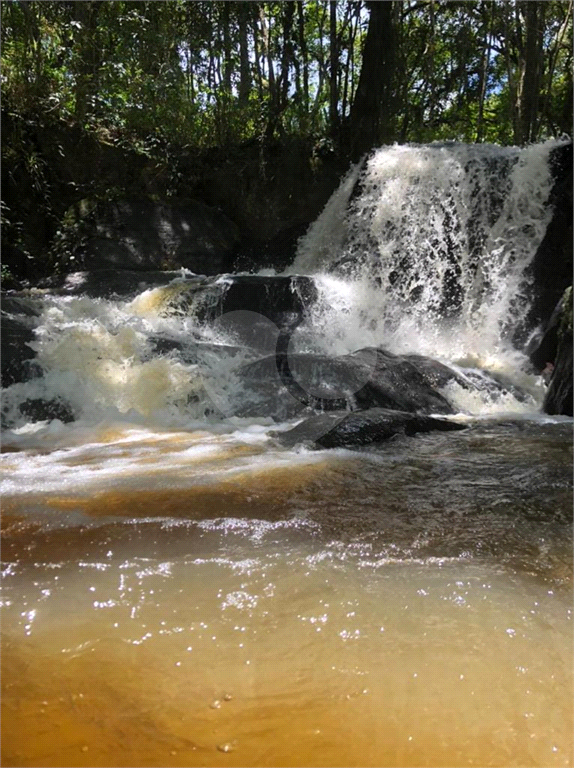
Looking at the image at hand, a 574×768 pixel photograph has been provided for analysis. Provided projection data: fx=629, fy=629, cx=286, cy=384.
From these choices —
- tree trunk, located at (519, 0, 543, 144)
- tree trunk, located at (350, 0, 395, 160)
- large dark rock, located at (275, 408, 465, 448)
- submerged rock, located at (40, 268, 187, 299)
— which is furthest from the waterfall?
tree trunk, located at (519, 0, 543, 144)

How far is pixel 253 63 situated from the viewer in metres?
13.1

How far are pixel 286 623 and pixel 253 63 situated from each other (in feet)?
44.2

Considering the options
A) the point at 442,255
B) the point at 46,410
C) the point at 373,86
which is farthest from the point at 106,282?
the point at 373,86

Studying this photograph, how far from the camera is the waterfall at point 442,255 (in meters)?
8.38

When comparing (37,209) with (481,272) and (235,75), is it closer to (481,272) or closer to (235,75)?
(235,75)

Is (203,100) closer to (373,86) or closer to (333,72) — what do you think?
(333,72)

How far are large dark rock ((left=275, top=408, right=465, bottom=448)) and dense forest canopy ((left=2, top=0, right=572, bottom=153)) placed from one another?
A: 863cm

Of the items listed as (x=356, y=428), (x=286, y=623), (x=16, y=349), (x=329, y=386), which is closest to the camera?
(x=286, y=623)

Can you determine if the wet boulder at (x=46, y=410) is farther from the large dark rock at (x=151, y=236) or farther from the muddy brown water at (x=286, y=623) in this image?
the large dark rock at (x=151, y=236)

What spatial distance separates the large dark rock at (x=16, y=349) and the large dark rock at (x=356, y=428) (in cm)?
276

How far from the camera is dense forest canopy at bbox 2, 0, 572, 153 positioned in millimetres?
11047

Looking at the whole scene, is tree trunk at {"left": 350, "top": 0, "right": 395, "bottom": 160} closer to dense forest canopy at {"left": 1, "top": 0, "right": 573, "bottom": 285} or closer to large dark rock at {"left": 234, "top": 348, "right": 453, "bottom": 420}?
dense forest canopy at {"left": 1, "top": 0, "right": 573, "bottom": 285}

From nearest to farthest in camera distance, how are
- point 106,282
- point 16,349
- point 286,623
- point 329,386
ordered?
point 286,623 < point 329,386 < point 16,349 < point 106,282

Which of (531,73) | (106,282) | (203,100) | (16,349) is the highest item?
(531,73)
